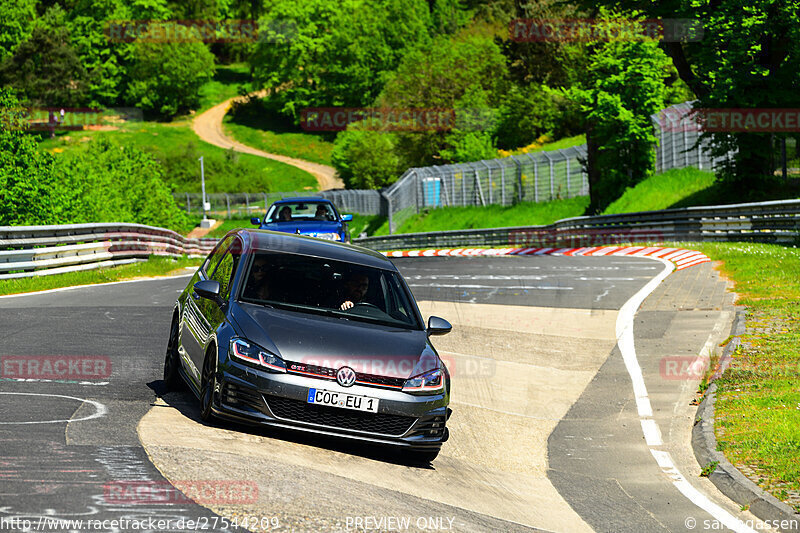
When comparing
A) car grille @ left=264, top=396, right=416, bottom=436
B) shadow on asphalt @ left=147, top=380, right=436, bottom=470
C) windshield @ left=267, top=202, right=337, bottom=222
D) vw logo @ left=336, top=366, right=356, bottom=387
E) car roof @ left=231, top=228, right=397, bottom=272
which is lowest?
shadow on asphalt @ left=147, top=380, right=436, bottom=470

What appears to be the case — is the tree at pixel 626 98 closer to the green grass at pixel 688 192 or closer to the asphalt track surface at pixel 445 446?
the green grass at pixel 688 192

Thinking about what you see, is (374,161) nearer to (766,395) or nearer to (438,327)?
(766,395)

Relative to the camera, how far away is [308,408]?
301 inches

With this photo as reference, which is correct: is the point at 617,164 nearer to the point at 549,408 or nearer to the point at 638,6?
the point at 638,6

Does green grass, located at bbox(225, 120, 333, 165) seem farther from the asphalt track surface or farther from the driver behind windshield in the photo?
the driver behind windshield

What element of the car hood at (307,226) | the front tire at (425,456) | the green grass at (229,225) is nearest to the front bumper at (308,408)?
the front tire at (425,456)

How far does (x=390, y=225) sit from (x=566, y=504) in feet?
185

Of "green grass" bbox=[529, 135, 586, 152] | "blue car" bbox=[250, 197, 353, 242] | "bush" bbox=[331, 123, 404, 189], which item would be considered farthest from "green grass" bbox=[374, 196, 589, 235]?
"blue car" bbox=[250, 197, 353, 242]

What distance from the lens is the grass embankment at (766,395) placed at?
27.4 feet

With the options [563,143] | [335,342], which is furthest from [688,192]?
[335,342]

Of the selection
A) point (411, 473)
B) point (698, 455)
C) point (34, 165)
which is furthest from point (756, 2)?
point (411, 473)

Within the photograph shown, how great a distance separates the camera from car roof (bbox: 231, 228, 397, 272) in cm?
910

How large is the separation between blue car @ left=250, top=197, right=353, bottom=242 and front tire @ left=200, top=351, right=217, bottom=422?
13.6 meters

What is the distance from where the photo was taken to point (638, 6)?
38.5 meters
